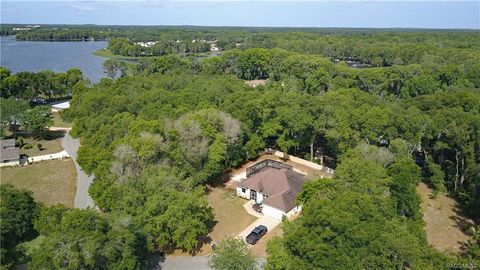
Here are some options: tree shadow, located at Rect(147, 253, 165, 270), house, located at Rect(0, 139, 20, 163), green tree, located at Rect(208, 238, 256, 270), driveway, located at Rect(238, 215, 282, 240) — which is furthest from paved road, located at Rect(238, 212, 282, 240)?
house, located at Rect(0, 139, 20, 163)

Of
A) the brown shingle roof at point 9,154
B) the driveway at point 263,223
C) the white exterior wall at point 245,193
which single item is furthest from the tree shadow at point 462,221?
the brown shingle roof at point 9,154

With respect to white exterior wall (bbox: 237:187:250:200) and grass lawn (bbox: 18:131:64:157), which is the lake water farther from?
white exterior wall (bbox: 237:187:250:200)

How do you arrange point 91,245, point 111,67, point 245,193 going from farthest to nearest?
point 111,67
point 245,193
point 91,245

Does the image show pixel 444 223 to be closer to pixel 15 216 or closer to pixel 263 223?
pixel 263 223

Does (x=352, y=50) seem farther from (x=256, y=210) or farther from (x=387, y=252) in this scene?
(x=387, y=252)

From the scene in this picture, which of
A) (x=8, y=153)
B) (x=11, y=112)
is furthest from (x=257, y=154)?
(x=11, y=112)

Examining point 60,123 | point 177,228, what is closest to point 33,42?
point 60,123

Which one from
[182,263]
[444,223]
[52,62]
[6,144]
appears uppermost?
[52,62]

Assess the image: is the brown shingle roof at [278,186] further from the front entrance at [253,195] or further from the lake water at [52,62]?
the lake water at [52,62]
